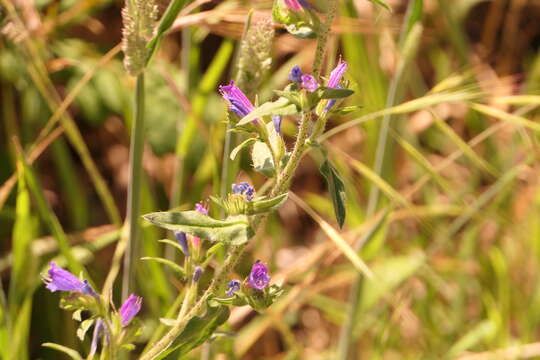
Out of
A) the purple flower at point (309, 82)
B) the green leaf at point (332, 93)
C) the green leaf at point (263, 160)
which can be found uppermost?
the purple flower at point (309, 82)

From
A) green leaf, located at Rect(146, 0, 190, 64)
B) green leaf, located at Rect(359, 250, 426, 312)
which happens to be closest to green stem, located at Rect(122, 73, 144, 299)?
green leaf, located at Rect(146, 0, 190, 64)

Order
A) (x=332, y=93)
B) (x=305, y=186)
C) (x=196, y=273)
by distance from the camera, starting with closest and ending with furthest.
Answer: (x=332, y=93) < (x=196, y=273) < (x=305, y=186)

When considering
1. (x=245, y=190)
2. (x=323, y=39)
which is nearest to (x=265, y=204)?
(x=245, y=190)

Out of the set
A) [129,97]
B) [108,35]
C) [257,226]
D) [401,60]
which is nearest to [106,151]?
[108,35]

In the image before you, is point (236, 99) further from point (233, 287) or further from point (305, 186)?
point (305, 186)

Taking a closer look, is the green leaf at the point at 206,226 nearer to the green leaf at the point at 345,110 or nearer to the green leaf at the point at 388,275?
the green leaf at the point at 345,110

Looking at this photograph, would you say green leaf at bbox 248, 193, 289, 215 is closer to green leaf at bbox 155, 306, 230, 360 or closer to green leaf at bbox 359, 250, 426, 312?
green leaf at bbox 155, 306, 230, 360

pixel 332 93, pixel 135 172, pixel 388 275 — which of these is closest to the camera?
pixel 332 93

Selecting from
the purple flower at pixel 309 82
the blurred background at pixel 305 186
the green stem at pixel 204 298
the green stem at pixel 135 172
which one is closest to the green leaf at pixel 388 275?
the blurred background at pixel 305 186
